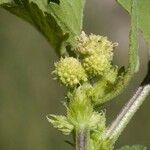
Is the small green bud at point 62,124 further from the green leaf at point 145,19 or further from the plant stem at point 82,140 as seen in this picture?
the green leaf at point 145,19

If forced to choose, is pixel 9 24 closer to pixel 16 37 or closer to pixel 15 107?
pixel 16 37

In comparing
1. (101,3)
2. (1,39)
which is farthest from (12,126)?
(101,3)

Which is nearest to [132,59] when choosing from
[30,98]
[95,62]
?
[95,62]

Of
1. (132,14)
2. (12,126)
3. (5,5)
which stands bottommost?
(12,126)

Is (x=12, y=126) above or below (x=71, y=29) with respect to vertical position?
below

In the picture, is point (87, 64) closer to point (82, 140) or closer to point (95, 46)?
point (95, 46)

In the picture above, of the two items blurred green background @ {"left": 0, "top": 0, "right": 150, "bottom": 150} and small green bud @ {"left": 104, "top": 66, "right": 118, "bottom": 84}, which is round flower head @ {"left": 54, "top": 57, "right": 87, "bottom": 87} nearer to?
small green bud @ {"left": 104, "top": 66, "right": 118, "bottom": 84}

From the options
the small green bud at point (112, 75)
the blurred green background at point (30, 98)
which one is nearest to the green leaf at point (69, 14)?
the small green bud at point (112, 75)

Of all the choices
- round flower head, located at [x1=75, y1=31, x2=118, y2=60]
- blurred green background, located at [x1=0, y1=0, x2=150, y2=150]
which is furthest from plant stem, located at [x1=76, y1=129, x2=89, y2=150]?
blurred green background, located at [x1=0, y1=0, x2=150, y2=150]
